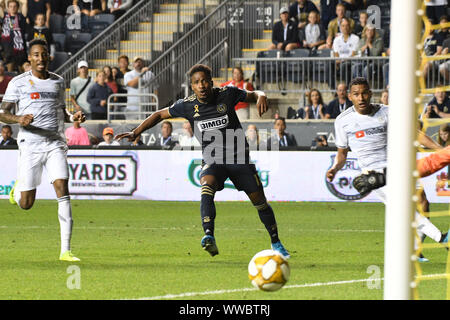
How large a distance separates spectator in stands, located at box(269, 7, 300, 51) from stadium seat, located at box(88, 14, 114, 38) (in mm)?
5805

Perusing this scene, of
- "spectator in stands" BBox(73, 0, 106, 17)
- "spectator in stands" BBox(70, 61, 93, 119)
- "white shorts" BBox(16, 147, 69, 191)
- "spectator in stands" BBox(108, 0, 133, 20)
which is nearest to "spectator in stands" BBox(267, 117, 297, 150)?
"spectator in stands" BBox(70, 61, 93, 119)

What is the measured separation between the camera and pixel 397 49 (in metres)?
5.79

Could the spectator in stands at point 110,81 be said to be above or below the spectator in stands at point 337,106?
above

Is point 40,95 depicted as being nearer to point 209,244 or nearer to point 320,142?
point 209,244

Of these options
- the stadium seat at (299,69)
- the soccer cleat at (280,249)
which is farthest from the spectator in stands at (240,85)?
the soccer cleat at (280,249)

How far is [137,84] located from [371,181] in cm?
1683

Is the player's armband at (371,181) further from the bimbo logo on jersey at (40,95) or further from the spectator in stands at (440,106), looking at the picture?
the spectator in stands at (440,106)

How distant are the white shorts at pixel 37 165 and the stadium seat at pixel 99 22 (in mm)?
16526

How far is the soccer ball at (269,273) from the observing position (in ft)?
25.8

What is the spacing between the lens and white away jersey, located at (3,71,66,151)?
1073 centimetres

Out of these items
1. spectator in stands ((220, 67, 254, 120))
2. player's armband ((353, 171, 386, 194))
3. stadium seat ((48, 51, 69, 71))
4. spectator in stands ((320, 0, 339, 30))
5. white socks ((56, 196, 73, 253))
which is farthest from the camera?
stadium seat ((48, 51, 69, 71))

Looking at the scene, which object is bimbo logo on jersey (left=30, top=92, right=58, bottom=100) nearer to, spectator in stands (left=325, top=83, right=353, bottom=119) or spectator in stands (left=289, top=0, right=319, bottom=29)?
spectator in stands (left=325, top=83, right=353, bottom=119)

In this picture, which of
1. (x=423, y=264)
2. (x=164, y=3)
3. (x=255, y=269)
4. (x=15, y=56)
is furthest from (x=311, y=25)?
(x=255, y=269)
